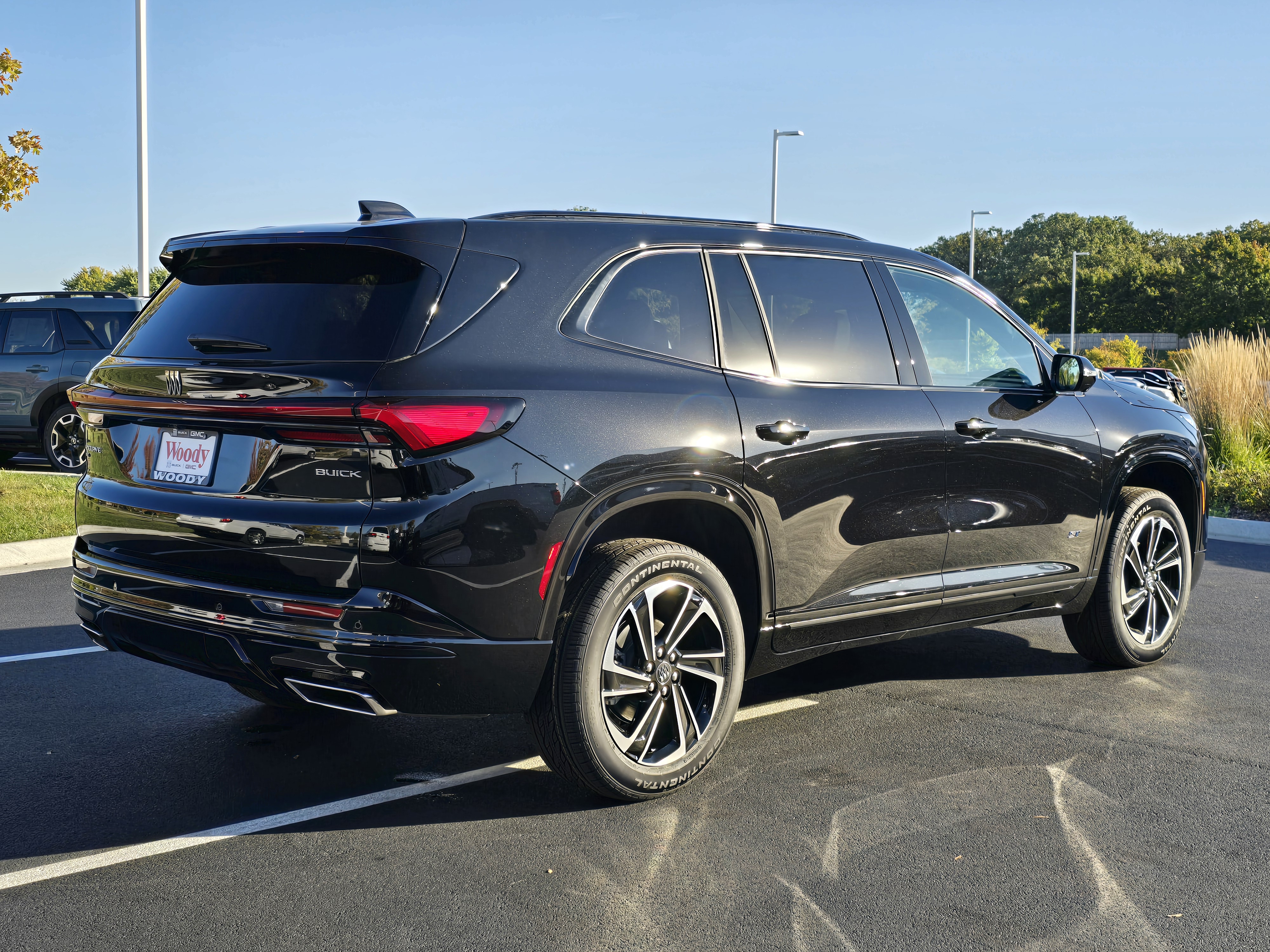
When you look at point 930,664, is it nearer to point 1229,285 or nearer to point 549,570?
point 549,570

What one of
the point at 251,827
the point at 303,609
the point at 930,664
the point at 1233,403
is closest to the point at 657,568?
the point at 303,609

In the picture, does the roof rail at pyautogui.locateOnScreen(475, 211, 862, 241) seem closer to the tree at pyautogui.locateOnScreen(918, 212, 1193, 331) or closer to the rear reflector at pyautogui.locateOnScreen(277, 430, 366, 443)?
the rear reflector at pyautogui.locateOnScreen(277, 430, 366, 443)

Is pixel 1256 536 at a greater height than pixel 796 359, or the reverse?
pixel 796 359

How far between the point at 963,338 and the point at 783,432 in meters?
1.38

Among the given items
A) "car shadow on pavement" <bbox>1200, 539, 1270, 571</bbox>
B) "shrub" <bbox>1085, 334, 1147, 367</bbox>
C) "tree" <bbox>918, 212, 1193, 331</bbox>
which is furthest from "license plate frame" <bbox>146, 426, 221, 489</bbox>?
"tree" <bbox>918, 212, 1193, 331</bbox>

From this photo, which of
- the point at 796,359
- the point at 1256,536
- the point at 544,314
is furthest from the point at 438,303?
the point at 1256,536

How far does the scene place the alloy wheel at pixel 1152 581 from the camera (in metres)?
6.03

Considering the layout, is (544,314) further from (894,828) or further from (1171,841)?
(1171,841)

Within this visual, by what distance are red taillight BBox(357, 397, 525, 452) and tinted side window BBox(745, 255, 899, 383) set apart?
4.48ft

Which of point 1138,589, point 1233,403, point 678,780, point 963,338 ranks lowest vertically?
A: point 678,780

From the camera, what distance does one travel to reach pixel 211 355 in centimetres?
392

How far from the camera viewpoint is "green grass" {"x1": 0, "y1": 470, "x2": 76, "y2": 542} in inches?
396

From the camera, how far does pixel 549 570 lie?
376 cm

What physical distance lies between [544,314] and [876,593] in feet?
5.91
